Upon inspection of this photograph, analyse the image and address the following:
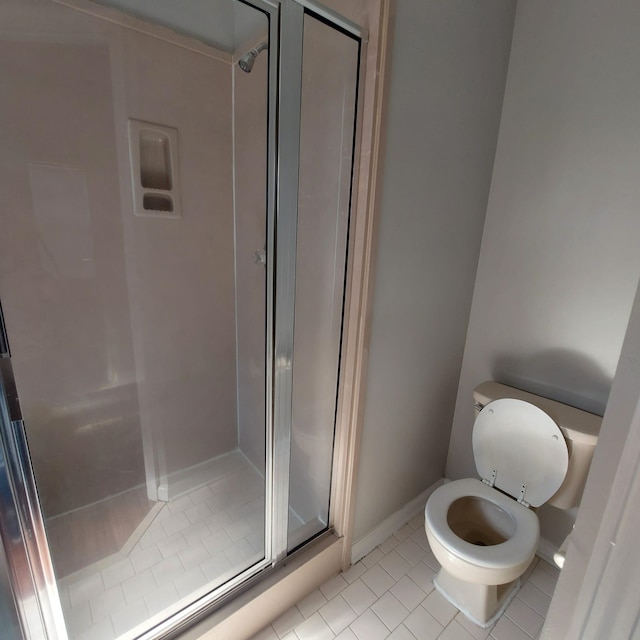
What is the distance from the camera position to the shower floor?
120cm

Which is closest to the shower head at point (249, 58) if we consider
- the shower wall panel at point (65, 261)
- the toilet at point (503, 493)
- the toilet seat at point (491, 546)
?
the shower wall panel at point (65, 261)

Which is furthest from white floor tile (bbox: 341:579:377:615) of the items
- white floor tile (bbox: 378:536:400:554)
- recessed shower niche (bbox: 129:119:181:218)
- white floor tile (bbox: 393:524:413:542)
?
recessed shower niche (bbox: 129:119:181:218)

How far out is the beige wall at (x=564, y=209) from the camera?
1.26 meters

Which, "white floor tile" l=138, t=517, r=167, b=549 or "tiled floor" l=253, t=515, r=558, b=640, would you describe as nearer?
"tiled floor" l=253, t=515, r=558, b=640

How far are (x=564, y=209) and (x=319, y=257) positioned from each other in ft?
3.21

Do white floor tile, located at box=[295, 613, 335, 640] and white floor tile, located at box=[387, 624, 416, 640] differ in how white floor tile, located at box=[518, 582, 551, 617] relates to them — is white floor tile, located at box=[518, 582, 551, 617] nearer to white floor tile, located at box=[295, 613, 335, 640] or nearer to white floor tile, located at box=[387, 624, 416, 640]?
white floor tile, located at box=[387, 624, 416, 640]

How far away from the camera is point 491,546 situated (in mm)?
1271

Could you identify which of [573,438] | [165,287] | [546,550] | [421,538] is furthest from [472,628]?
[165,287]

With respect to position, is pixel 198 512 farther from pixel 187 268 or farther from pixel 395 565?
pixel 187 268

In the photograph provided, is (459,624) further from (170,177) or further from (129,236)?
(170,177)

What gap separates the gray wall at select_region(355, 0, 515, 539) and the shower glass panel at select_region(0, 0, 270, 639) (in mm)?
448

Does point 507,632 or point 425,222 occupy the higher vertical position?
point 425,222

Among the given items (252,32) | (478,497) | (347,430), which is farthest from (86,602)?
(252,32)

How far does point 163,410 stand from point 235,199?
116 cm
